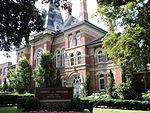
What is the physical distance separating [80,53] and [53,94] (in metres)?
16.3

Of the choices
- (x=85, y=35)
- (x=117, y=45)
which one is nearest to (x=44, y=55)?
(x=85, y=35)

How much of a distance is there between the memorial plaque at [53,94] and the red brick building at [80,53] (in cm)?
1267

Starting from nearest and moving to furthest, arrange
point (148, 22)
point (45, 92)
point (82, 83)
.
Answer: point (148, 22) → point (45, 92) → point (82, 83)

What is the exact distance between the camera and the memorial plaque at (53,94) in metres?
11.9

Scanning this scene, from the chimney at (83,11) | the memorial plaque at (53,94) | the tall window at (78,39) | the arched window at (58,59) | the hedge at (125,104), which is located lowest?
the hedge at (125,104)

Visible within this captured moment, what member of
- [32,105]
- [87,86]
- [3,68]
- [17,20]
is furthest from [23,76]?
[3,68]

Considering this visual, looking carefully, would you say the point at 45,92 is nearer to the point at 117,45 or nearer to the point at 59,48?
the point at 117,45

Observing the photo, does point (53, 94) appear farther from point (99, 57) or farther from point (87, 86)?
point (99, 57)

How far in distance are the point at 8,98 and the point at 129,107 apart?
14.3m

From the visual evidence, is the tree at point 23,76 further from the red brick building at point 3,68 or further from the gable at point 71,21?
the red brick building at point 3,68

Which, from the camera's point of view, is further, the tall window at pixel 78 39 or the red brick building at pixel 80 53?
the tall window at pixel 78 39

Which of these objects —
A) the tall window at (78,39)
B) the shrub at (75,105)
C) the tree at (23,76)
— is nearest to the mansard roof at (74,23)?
the tall window at (78,39)

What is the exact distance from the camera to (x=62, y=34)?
103 feet

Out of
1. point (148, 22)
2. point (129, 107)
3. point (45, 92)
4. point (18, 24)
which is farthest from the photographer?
point (129, 107)
